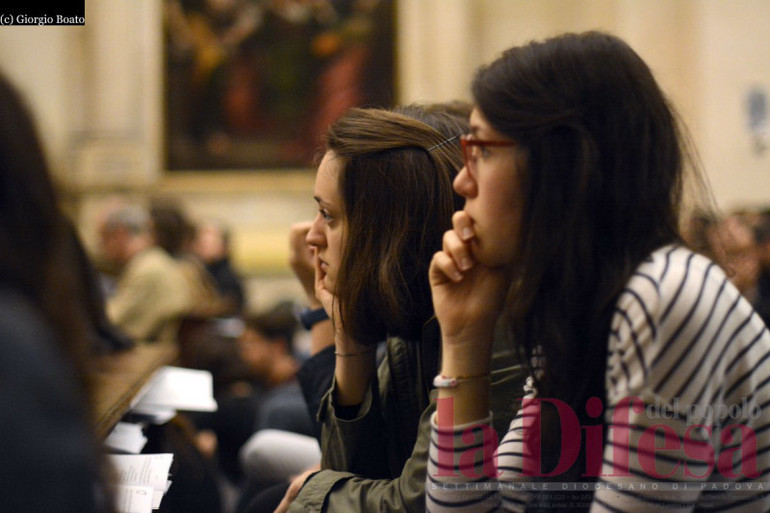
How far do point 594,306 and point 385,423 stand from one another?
34.4 inches

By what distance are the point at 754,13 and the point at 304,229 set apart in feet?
26.6

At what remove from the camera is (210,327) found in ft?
17.9

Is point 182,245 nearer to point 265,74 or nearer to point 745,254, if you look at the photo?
point 745,254

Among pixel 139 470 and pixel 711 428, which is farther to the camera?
pixel 139 470

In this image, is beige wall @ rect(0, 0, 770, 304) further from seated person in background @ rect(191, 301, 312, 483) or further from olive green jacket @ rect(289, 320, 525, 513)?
olive green jacket @ rect(289, 320, 525, 513)

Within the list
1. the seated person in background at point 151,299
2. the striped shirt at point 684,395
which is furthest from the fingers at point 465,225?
the seated person in background at point 151,299

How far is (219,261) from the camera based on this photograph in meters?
8.15

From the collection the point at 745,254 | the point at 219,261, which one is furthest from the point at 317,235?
the point at 219,261

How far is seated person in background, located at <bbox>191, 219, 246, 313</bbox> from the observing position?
8039mm

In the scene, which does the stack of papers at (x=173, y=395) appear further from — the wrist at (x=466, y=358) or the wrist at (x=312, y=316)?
the wrist at (x=466, y=358)

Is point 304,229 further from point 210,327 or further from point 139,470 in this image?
point 210,327

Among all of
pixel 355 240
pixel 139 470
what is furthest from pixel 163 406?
pixel 355 240

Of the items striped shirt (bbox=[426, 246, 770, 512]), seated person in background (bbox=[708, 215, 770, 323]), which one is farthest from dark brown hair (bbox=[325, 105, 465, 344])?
seated person in background (bbox=[708, 215, 770, 323])

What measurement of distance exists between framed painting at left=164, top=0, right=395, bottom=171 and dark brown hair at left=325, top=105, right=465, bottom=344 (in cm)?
878
